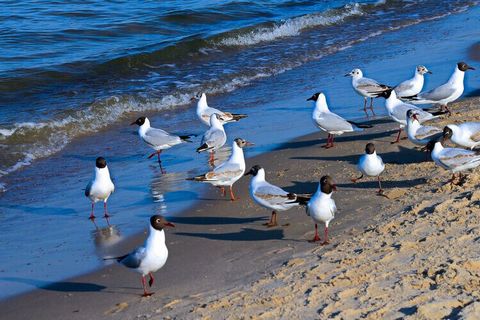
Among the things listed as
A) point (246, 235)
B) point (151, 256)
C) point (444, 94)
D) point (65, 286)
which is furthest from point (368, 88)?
point (65, 286)

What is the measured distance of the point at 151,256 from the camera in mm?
6914

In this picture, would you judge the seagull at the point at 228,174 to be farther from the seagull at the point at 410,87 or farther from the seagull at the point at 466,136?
the seagull at the point at 410,87

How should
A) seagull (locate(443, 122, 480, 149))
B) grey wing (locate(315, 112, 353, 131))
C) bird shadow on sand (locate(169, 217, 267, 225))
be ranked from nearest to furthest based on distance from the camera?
1. bird shadow on sand (locate(169, 217, 267, 225))
2. seagull (locate(443, 122, 480, 149))
3. grey wing (locate(315, 112, 353, 131))

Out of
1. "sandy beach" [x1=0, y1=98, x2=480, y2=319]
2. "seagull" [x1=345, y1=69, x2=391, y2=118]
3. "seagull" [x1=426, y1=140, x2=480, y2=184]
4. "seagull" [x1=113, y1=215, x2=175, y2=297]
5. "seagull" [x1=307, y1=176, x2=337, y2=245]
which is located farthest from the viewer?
"seagull" [x1=345, y1=69, x2=391, y2=118]

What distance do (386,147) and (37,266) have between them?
4.80 metres

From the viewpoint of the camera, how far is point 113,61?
18.8m

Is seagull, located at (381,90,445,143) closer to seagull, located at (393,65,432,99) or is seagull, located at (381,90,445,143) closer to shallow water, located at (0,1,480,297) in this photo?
shallow water, located at (0,1,480,297)

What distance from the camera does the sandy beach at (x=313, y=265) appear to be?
592 cm

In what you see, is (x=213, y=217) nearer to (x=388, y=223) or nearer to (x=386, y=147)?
(x=388, y=223)

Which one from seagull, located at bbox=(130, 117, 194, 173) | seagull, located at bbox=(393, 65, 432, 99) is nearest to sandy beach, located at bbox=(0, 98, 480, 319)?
seagull, located at bbox=(130, 117, 194, 173)

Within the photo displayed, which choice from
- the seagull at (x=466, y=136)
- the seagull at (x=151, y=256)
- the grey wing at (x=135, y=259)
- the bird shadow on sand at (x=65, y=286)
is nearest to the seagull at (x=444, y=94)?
the seagull at (x=466, y=136)

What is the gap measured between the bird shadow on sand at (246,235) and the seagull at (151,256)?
114cm

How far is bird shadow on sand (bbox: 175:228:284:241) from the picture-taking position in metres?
7.96

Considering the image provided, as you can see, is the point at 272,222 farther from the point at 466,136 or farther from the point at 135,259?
the point at 466,136
